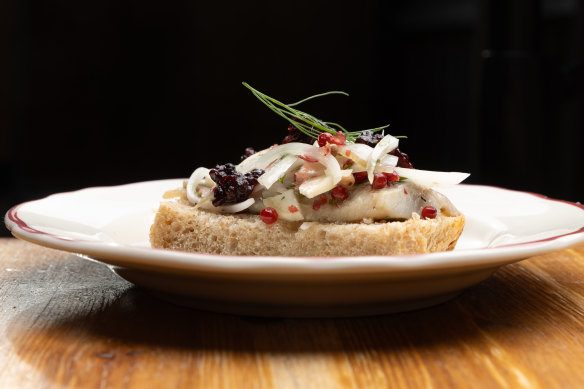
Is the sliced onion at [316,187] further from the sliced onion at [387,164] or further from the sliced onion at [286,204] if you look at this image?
the sliced onion at [387,164]

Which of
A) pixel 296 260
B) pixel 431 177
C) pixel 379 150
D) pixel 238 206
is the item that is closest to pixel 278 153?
pixel 238 206

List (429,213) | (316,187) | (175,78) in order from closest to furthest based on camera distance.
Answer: (316,187), (429,213), (175,78)

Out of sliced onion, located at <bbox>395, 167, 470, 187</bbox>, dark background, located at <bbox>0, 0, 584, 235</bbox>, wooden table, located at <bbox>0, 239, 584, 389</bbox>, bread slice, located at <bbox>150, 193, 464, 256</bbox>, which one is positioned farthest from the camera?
dark background, located at <bbox>0, 0, 584, 235</bbox>

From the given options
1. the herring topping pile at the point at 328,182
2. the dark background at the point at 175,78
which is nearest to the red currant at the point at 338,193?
the herring topping pile at the point at 328,182

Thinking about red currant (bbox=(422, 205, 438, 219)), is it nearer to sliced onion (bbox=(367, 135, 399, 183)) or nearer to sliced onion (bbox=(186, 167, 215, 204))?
sliced onion (bbox=(367, 135, 399, 183))

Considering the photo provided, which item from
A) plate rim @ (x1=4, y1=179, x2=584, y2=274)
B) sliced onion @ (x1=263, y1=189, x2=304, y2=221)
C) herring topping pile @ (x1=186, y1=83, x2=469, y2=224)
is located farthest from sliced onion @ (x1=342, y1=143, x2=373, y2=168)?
plate rim @ (x1=4, y1=179, x2=584, y2=274)

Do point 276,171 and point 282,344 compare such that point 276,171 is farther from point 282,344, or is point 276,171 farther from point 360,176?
point 282,344

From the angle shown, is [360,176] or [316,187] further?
[360,176]
